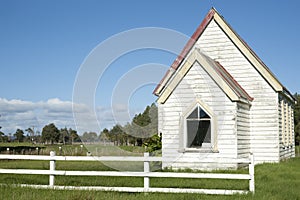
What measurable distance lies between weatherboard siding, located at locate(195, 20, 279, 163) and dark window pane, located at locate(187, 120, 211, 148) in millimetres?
3385

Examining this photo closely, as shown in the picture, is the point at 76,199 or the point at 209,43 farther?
the point at 209,43

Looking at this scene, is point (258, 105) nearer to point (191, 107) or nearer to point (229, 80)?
point (229, 80)

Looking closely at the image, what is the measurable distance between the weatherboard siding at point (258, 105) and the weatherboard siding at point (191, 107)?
10.4 feet

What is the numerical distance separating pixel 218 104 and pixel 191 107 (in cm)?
111

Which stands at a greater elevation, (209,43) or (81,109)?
(209,43)

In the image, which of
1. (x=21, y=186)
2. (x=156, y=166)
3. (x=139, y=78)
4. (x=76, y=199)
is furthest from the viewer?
(x=156, y=166)

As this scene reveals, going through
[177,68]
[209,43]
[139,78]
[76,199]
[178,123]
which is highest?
[209,43]

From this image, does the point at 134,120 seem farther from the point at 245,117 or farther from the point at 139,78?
the point at 245,117

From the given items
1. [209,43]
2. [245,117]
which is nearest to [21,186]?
[245,117]

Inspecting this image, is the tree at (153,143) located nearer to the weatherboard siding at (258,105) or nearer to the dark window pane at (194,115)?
the dark window pane at (194,115)

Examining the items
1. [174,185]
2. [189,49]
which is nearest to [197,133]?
[189,49]

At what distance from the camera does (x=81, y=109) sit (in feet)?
46.4

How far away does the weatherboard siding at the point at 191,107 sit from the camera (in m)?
16.8

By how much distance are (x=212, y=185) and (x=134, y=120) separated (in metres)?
4.53
